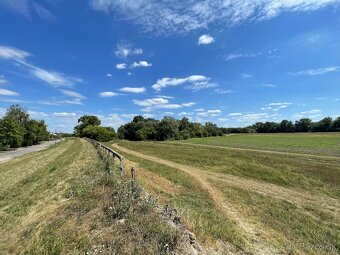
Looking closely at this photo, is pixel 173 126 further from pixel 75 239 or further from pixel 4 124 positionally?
pixel 75 239

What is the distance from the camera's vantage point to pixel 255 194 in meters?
12.2

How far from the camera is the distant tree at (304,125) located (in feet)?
473

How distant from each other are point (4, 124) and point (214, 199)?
68.3 metres

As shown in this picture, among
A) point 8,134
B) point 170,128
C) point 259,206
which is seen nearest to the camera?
point 259,206

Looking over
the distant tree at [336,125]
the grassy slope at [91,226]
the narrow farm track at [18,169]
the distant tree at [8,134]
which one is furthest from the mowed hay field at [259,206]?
the distant tree at [336,125]

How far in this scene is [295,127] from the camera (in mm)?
150500

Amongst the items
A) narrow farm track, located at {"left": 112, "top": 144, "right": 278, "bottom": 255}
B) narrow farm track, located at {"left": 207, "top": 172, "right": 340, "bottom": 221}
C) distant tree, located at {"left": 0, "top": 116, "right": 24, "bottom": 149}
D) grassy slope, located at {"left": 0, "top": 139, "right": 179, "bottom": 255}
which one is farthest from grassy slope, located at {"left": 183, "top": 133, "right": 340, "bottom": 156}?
distant tree, located at {"left": 0, "top": 116, "right": 24, "bottom": 149}

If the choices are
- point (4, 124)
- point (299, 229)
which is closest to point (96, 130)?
point (4, 124)

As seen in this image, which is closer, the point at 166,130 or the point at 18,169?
the point at 18,169

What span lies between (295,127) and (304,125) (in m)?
5.00

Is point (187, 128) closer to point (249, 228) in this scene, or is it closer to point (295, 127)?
point (295, 127)

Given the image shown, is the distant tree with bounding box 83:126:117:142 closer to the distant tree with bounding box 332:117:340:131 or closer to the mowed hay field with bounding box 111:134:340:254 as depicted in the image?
the mowed hay field with bounding box 111:134:340:254

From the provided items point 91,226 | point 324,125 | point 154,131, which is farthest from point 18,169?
point 324,125

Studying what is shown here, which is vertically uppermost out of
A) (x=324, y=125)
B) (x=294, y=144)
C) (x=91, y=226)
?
(x=324, y=125)
